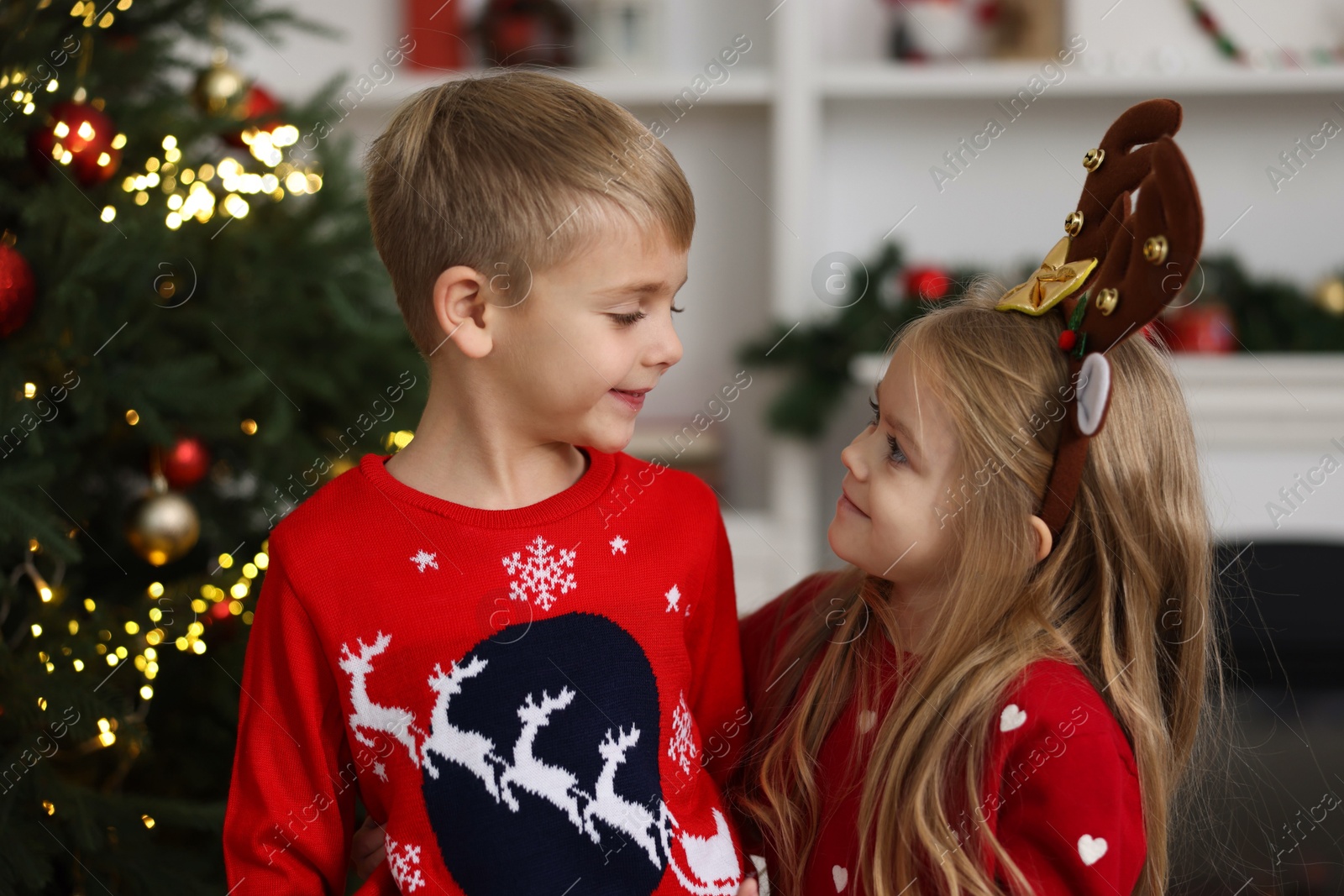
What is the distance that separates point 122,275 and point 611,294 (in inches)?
29.4

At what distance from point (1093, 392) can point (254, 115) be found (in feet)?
3.76

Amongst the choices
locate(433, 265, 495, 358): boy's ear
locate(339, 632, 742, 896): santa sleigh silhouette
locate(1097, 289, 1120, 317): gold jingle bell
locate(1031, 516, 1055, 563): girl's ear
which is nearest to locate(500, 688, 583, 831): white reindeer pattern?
locate(339, 632, 742, 896): santa sleigh silhouette

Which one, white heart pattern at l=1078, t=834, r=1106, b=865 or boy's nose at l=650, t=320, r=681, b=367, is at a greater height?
boy's nose at l=650, t=320, r=681, b=367

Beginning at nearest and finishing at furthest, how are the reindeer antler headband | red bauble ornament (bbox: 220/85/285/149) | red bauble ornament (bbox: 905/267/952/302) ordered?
the reindeer antler headband → red bauble ornament (bbox: 220/85/285/149) → red bauble ornament (bbox: 905/267/952/302)

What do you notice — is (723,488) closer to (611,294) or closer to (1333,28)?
(1333,28)

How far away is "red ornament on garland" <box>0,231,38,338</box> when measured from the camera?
117 cm

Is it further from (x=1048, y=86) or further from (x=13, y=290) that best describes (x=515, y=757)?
(x=1048, y=86)

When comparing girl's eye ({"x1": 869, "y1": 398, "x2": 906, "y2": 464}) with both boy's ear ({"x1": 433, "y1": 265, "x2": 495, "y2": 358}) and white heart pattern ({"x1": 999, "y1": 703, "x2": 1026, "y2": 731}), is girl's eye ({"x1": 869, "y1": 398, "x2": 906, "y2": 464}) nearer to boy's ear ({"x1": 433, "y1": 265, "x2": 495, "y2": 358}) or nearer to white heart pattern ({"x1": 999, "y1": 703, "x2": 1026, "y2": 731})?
white heart pattern ({"x1": 999, "y1": 703, "x2": 1026, "y2": 731})

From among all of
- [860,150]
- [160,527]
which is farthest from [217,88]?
[860,150]

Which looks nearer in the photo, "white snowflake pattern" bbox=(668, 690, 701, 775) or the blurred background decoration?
"white snowflake pattern" bbox=(668, 690, 701, 775)

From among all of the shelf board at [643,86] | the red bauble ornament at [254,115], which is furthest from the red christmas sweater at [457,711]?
the shelf board at [643,86]

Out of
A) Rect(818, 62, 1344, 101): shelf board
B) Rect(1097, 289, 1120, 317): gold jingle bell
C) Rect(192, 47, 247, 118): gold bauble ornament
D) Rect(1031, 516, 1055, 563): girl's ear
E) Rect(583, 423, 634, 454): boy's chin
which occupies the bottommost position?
Rect(818, 62, 1344, 101): shelf board

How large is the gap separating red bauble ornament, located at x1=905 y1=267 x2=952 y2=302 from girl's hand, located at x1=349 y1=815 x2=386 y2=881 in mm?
1445

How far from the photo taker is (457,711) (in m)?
0.84
